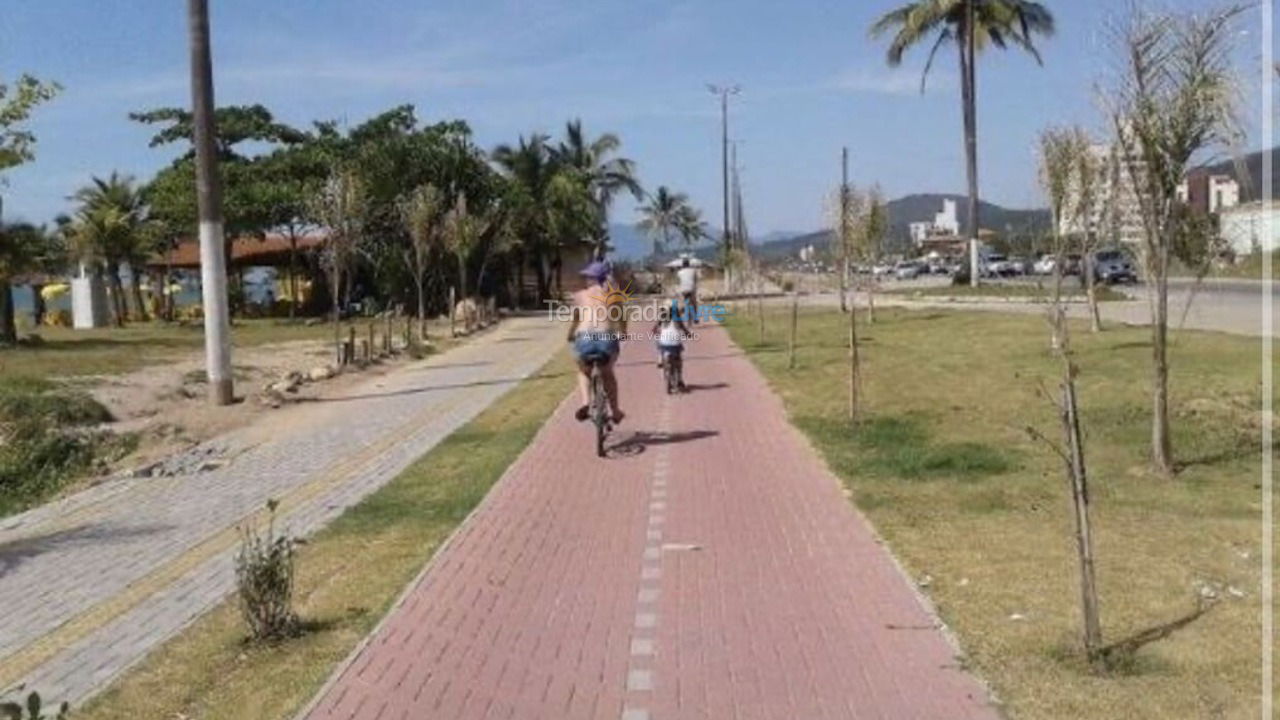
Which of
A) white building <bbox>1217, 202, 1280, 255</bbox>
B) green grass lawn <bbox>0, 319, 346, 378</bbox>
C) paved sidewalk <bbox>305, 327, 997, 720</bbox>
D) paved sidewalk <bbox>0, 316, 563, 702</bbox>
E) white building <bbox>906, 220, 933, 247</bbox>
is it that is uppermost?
white building <bbox>906, 220, 933, 247</bbox>

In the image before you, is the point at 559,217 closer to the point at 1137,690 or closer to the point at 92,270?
the point at 92,270

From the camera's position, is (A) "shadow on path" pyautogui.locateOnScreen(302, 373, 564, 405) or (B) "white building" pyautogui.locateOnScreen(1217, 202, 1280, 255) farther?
(A) "shadow on path" pyautogui.locateOnScreen(302, 373, 564, 405)

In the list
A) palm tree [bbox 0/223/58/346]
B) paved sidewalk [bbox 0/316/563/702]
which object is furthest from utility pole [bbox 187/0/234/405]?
palm tree [bbox 0/223/58/346]

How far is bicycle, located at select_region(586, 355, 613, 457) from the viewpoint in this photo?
459 inches

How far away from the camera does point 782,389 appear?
17.2 m

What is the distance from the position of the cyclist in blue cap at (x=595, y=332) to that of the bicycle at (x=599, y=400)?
0.04 meters

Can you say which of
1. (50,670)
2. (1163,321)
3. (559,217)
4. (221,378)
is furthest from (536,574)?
(559,217)

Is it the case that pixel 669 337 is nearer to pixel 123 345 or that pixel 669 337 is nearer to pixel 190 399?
pixel 190 399

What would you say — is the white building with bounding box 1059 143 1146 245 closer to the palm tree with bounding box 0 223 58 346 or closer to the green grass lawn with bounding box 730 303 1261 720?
the green grass lawn with bounding box 730 303 1261 720

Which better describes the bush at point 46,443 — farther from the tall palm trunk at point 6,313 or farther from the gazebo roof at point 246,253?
the gazebo roof at point 246,253

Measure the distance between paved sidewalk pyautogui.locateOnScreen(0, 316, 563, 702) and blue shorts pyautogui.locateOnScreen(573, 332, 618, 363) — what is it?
1939 millimetres

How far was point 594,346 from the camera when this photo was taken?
11.7 m

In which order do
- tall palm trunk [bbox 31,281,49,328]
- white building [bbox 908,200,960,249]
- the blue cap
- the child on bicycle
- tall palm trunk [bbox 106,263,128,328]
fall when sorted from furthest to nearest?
1. white building [bbox 908,200,960,249]
2. tall palm trunk [bbox 31,281,49,328]
3. tall palm trunk [bbox 106,263,128,328]
4. the child on bicycle
5. the blue cap

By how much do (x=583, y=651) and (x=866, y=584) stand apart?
172 cm
